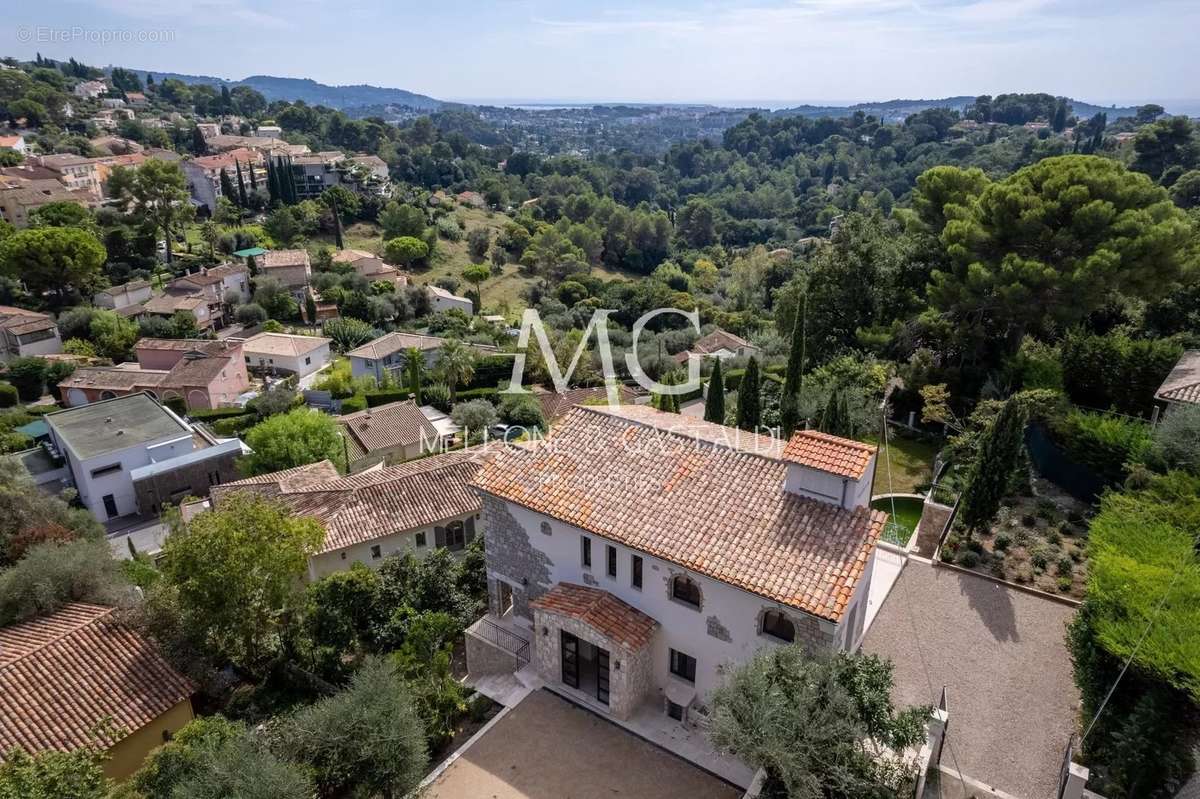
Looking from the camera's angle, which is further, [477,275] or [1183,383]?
[477,275]

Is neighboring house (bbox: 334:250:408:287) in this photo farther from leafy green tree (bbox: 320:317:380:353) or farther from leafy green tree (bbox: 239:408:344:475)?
leafy green tree (bbox: 239:408:344:475)

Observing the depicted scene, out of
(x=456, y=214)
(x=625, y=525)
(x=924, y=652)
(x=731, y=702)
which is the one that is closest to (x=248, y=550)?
(x=625, y=525)

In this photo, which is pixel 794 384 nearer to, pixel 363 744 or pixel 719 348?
pixel 363 744

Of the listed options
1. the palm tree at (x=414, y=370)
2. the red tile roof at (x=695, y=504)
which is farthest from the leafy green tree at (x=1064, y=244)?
the palm tree at (x=414, y=370)

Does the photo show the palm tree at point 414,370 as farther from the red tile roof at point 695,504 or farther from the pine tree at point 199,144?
the pine tree at point 199,144

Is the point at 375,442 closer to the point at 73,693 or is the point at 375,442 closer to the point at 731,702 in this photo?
the point at 73,693

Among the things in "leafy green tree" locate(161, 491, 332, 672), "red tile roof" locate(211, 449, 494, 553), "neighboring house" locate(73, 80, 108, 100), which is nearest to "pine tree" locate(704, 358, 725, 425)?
"red tile roof" locate(211, 449, 494, 553)

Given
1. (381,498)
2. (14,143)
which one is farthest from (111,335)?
(14,143)
